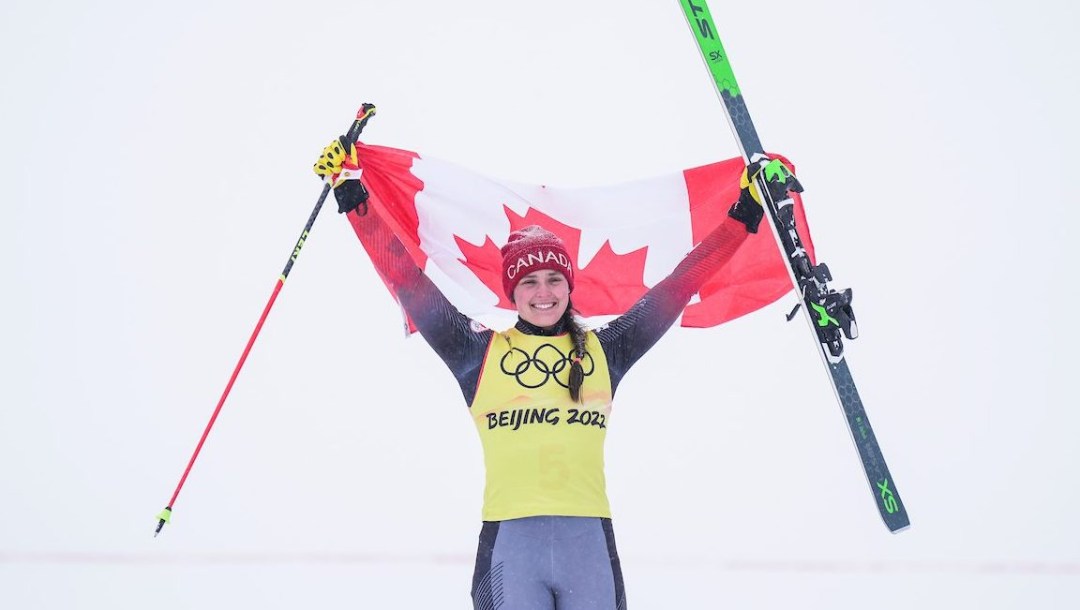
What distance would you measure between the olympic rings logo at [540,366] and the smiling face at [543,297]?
0.08 meters

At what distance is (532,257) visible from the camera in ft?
8.74

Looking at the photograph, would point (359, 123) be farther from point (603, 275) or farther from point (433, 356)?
point (433, 356)

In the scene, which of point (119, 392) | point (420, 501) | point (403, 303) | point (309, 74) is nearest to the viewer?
point (403, 303)

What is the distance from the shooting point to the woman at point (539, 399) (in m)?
2.38

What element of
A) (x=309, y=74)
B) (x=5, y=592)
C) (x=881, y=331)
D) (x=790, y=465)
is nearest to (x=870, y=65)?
(x=881, y=331)

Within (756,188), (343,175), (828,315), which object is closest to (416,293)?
(343,175)

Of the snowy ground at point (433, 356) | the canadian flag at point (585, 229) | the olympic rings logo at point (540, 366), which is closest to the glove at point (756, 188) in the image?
the canadian flag at point (585, 229)

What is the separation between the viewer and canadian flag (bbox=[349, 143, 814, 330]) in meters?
3.54

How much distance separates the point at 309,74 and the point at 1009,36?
14.0 ft

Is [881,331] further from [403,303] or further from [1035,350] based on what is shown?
[403,303]

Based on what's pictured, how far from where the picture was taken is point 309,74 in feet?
21.3

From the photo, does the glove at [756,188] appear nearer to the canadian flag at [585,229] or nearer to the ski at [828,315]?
the ski at [828,315]

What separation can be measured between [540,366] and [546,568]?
47cm

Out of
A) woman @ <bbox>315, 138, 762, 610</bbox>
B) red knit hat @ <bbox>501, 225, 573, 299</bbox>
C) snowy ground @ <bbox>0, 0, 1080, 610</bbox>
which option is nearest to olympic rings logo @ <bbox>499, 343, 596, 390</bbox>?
woman @ <bbox>315, 138, 762, 610</bbox>
